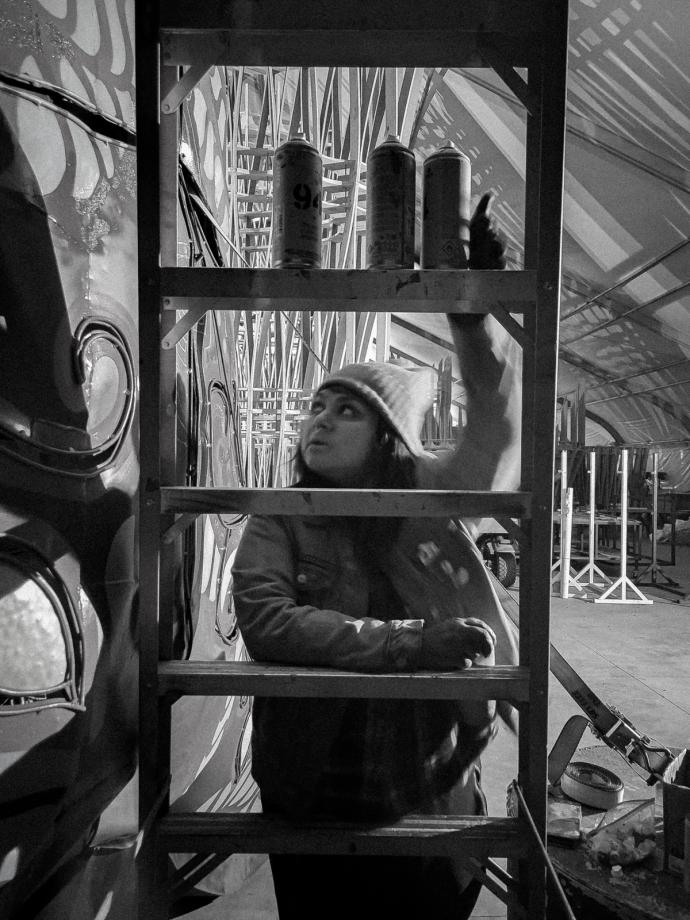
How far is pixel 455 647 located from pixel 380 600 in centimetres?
39

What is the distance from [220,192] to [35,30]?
136 centimetres

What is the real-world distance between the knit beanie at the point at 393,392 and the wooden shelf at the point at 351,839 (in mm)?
1117

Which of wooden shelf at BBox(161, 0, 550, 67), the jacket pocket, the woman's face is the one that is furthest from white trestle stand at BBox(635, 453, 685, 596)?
wooden shelf at BBox(161, 0, 550, 67)

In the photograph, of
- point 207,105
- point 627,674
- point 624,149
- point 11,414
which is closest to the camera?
point 11,414

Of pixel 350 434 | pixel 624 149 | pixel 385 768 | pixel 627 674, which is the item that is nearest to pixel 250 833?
pixel 385 768

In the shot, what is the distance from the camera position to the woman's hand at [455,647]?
1742 mm

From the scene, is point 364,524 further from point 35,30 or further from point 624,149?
point 624,149

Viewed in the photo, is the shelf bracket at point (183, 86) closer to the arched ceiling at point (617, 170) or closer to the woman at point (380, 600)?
the woman at point (380, 600)

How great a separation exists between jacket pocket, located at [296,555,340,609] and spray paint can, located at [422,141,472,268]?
39.2 inches

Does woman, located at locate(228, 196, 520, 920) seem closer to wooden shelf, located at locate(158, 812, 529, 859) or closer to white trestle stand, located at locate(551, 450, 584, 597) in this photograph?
wooden shelf, located at locate(158, 812, 529, 859)

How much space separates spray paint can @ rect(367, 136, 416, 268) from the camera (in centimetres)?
167

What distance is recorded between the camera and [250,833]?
1.68 meters

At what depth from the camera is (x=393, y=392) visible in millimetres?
2166

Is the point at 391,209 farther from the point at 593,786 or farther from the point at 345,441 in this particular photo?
the point at 593,786
